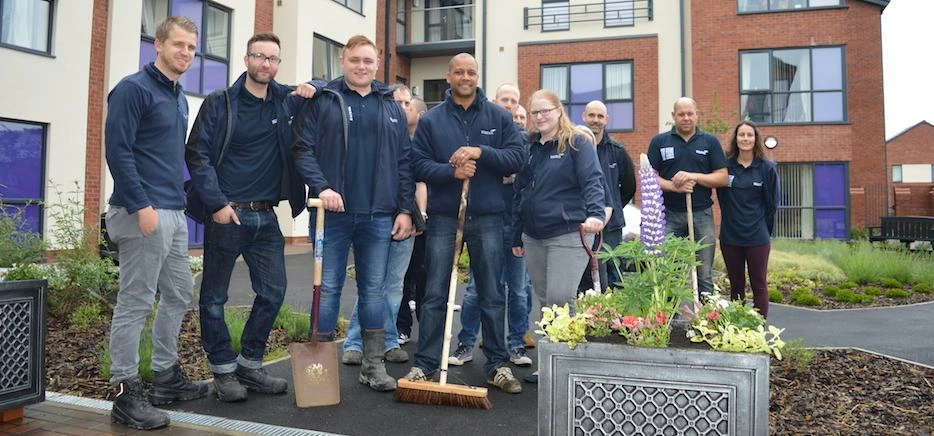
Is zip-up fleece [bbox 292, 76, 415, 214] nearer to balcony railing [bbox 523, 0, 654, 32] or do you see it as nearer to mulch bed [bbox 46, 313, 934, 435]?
mulch bed [bbox 46, 313, 934, 435]

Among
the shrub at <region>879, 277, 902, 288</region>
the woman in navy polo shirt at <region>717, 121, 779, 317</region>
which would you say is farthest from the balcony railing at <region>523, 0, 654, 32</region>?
the woman in navy polo shirt at <region>717, 121, 779, 317</region>

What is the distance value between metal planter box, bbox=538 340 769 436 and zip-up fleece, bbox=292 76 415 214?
6.69 feet

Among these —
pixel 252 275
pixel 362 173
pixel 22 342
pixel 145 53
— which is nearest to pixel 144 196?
pixel 252 275

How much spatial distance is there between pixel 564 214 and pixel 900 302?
25.1ft

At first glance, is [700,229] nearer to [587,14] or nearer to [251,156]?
[251,156]

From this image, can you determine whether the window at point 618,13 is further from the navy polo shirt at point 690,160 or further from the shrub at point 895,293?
the navy polo shirt at point 690,160

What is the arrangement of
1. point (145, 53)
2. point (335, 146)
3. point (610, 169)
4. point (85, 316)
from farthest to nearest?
point (145, 53) < point (85, 316) < point (610, 169) < point (335, 146)

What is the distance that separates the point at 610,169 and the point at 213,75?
44.0 feet

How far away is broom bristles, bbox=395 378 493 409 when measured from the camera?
4.01 meters

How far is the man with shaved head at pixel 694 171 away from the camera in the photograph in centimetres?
571

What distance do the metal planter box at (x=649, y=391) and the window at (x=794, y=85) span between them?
20.4 m

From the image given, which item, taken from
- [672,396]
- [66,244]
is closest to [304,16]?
[66,244]

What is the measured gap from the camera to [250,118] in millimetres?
4258

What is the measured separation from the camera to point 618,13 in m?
22.6
